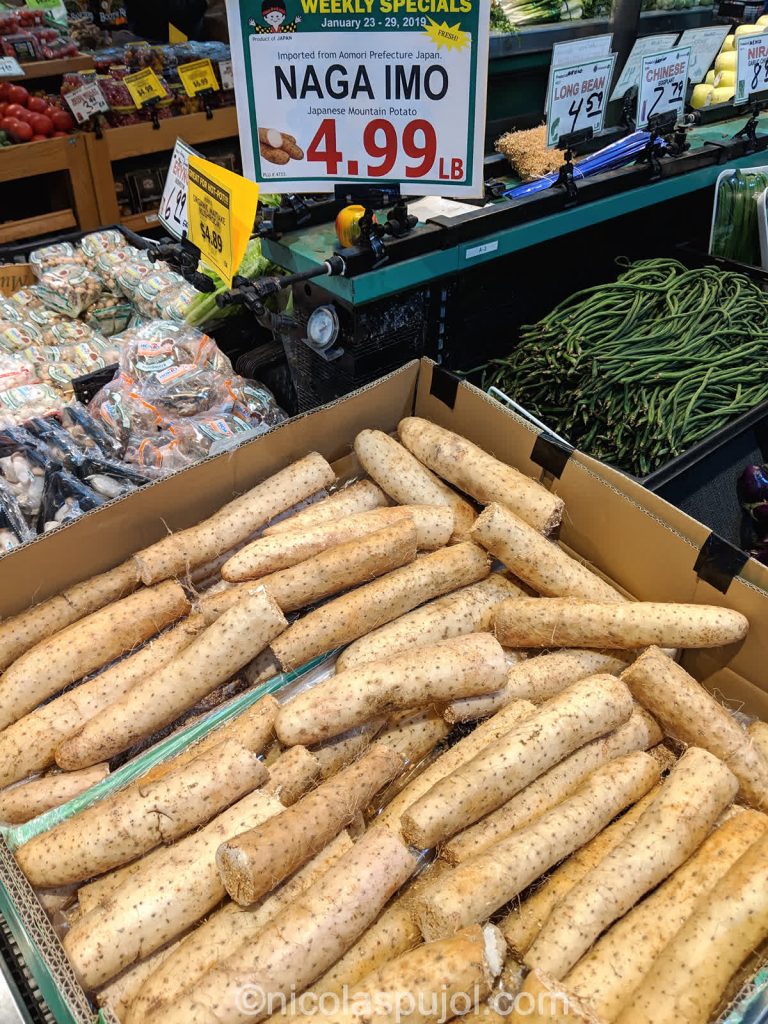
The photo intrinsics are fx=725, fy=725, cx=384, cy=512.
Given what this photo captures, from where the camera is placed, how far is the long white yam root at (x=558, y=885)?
64.6 inches

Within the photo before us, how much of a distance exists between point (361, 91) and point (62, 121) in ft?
15.6

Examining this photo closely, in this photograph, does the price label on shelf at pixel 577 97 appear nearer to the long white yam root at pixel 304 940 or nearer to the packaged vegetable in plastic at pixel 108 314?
the packaged vegetable in plastic at pixel 108 314

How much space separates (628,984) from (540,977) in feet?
0.78

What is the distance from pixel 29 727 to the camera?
6.41 feet

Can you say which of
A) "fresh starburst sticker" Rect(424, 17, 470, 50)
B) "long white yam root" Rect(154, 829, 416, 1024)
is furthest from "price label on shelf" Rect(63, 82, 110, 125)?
"long white yam root" Rect(154, 829, 416, 1024)

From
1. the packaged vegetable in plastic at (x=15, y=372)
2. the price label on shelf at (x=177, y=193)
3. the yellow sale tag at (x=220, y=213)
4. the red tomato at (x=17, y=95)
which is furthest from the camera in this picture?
the red tomato at (x=17, y=95)

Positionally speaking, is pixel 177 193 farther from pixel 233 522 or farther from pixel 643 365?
pixel 643 365

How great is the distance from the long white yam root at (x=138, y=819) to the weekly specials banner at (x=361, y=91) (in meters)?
2.00

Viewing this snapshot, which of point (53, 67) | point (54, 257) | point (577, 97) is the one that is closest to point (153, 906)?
point (577, 97)

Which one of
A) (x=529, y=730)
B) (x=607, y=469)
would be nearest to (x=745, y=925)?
(x=529, y=730)

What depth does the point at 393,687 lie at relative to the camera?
6.31 feet

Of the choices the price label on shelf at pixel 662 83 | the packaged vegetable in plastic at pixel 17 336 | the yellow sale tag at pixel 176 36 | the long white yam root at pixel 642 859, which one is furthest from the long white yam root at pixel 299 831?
the yellow sale tag at pixel 176 36

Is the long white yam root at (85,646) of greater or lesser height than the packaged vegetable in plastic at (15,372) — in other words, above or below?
below

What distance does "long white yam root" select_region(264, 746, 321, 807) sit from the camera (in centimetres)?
179
